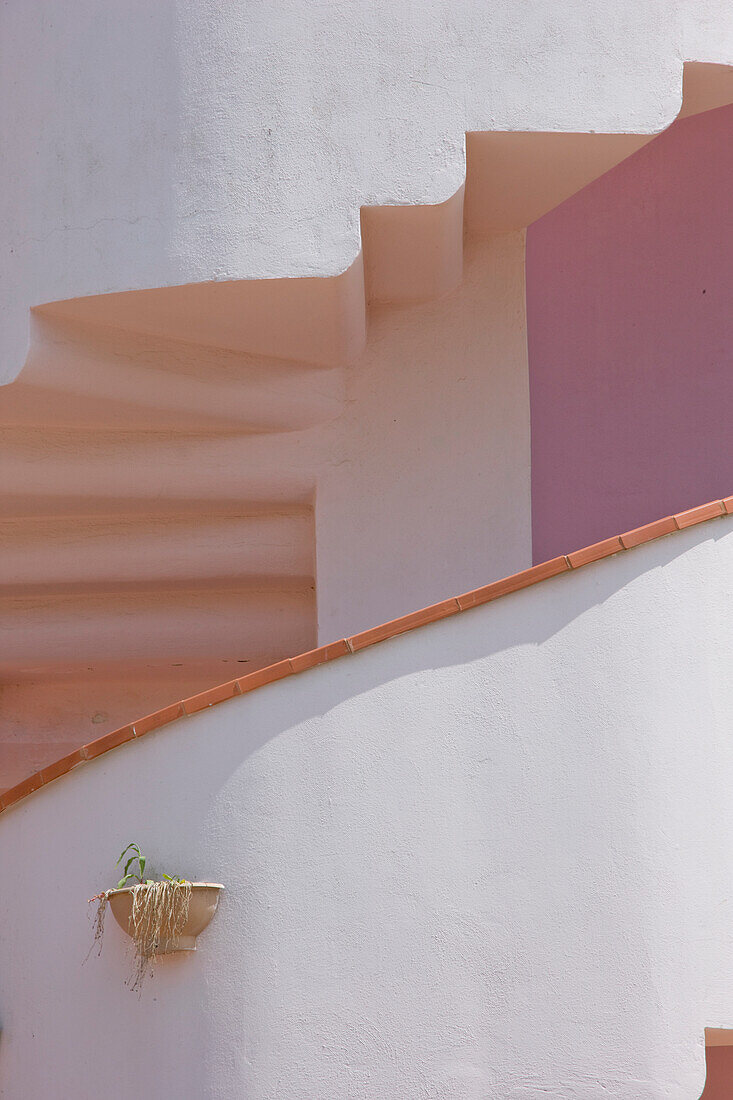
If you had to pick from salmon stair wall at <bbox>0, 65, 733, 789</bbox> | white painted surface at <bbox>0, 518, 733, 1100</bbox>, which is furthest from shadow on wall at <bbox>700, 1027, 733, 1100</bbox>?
salmon stair wall at <bbox>0, 65, 733, 789</bbox>

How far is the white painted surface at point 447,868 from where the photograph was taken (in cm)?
367

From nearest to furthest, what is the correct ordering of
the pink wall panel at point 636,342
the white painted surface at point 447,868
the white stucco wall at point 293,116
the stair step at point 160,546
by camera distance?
the white painted surface at point 447,868 < the white stucco wall at point 293,116 < the stair step at point 160,546 < the pink wall panel at point 636,342

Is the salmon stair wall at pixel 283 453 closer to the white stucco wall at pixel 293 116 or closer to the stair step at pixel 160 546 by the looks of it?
the stair step at pixel 160 546

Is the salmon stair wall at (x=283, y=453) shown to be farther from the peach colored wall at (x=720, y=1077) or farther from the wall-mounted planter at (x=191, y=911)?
the peach colored wall at (x=720, y=1077)

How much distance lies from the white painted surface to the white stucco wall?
1.41 metres

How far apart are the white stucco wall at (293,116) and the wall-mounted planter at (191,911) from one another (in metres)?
1.77

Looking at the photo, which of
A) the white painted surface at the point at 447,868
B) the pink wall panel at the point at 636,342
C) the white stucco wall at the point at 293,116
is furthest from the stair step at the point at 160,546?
the white painted surface at the point at 447,868

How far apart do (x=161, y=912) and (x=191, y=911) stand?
79 mm

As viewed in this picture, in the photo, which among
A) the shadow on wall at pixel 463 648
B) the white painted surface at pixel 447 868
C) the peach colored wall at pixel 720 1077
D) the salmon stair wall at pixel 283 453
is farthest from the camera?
the peach colored wall at pixel 720 1077

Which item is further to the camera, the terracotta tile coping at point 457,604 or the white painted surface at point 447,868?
the terracotta tile coping at point 457,604

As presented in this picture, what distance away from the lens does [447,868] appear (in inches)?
147

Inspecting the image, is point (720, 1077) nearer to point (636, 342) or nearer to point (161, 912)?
point (161, 912)

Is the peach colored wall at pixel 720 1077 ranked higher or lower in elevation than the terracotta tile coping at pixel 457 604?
lower

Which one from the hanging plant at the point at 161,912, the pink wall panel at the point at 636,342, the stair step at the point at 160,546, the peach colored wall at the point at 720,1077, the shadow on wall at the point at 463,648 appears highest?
the pink wall panel at the point at 636,342
